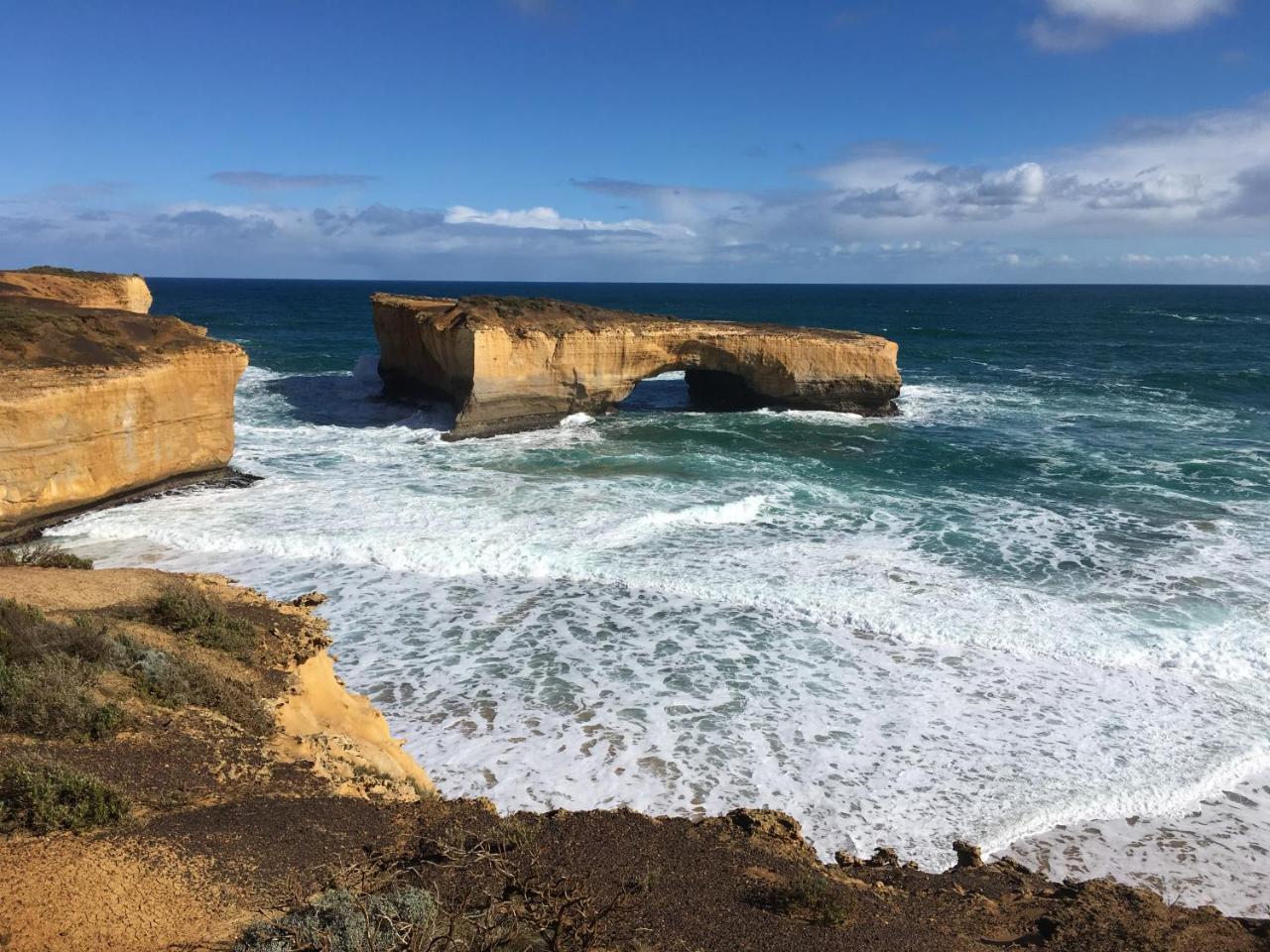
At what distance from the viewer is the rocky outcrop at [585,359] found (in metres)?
23.8

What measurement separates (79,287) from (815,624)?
963 inches

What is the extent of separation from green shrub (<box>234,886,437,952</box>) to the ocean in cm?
364

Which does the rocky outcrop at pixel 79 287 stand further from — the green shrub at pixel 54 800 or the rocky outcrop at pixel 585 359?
the green shrub at pixel 54 800

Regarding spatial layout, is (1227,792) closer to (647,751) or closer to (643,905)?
(647,751)

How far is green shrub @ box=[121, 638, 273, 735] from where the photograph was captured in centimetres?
688

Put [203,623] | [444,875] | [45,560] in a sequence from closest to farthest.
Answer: [444,875] < [203,623] < [45,560]

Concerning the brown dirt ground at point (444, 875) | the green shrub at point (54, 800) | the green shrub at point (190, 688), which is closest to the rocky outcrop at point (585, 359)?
the green shrub at point (190, 688)

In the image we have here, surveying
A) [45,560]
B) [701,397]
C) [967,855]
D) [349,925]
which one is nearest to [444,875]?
[349,925]

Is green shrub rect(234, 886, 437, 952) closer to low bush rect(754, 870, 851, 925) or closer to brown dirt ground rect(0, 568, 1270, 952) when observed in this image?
brown dirt ground rect(0, 568, 1270, 952)

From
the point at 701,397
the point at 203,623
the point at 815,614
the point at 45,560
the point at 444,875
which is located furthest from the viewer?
the point at 701,397

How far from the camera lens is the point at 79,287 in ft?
82.4

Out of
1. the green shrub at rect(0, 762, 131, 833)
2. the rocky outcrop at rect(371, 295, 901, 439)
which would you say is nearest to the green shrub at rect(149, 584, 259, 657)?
the green shrub at rect(0, 762, 131, 833)

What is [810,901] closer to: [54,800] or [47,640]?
[54,800]

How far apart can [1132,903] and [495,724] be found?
6155 millimetres
